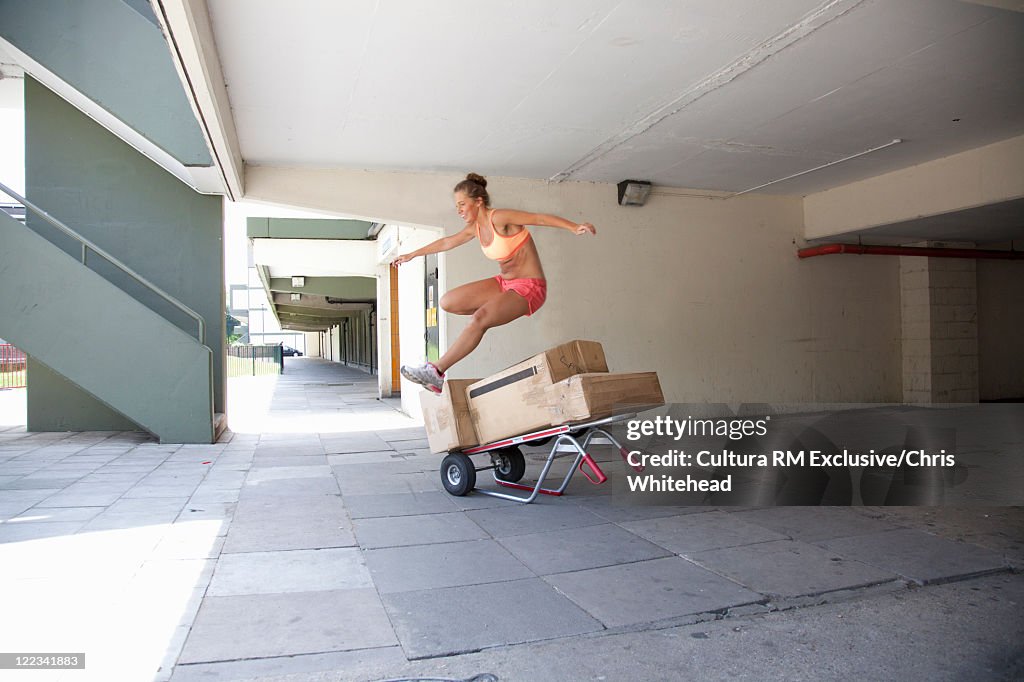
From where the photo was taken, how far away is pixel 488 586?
13.6 ft

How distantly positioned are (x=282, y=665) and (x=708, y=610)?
207 cm

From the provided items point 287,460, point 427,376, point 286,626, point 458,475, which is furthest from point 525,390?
point 287,460

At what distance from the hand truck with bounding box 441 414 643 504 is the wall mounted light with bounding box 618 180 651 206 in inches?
176

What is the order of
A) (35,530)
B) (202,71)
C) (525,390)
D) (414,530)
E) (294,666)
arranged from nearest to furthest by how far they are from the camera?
(294,666) → (35,530) → (414,530) → (202,71) → (525,390)

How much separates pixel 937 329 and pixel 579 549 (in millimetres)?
10690

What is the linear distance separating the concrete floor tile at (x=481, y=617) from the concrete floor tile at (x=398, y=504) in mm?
1993

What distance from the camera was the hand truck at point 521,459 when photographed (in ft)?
19.1

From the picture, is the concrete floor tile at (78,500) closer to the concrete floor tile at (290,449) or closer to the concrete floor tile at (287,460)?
the concrete floor tile at (287,460)

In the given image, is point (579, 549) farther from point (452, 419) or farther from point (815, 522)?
point (452, 419)

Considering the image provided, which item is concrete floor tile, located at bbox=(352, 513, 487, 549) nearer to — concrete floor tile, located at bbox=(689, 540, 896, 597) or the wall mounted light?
concrete floor tile, located at bbox=(689, 540, 896, 597)

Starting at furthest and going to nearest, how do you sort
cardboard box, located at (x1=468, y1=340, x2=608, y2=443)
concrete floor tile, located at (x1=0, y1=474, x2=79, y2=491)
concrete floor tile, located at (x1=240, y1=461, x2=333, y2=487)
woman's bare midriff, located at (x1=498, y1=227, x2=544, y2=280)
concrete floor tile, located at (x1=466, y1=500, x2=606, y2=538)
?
1. concrete floor tile, located at (x1=240, y1=461, x2=333, y2=487)
2. woman's bare midriff, located at (x1=498, y1=227, x2=544, y2=280)
3. concrete floor tile, located at (x1=0, y1=474, x2=79, y2=491)
4. cardboard box, located at (x1=468, y1=340, x2=608, y2=443)
5. concrete floor tile, located at (x1=466, y1=500, x2=606, y2=538)

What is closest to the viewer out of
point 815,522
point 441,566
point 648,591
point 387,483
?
point 648,591

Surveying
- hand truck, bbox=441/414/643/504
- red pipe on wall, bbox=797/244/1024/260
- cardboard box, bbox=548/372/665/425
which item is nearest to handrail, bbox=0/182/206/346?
hand truck, bbox=441/414/643/504

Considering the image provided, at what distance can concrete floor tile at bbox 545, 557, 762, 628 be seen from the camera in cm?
373
